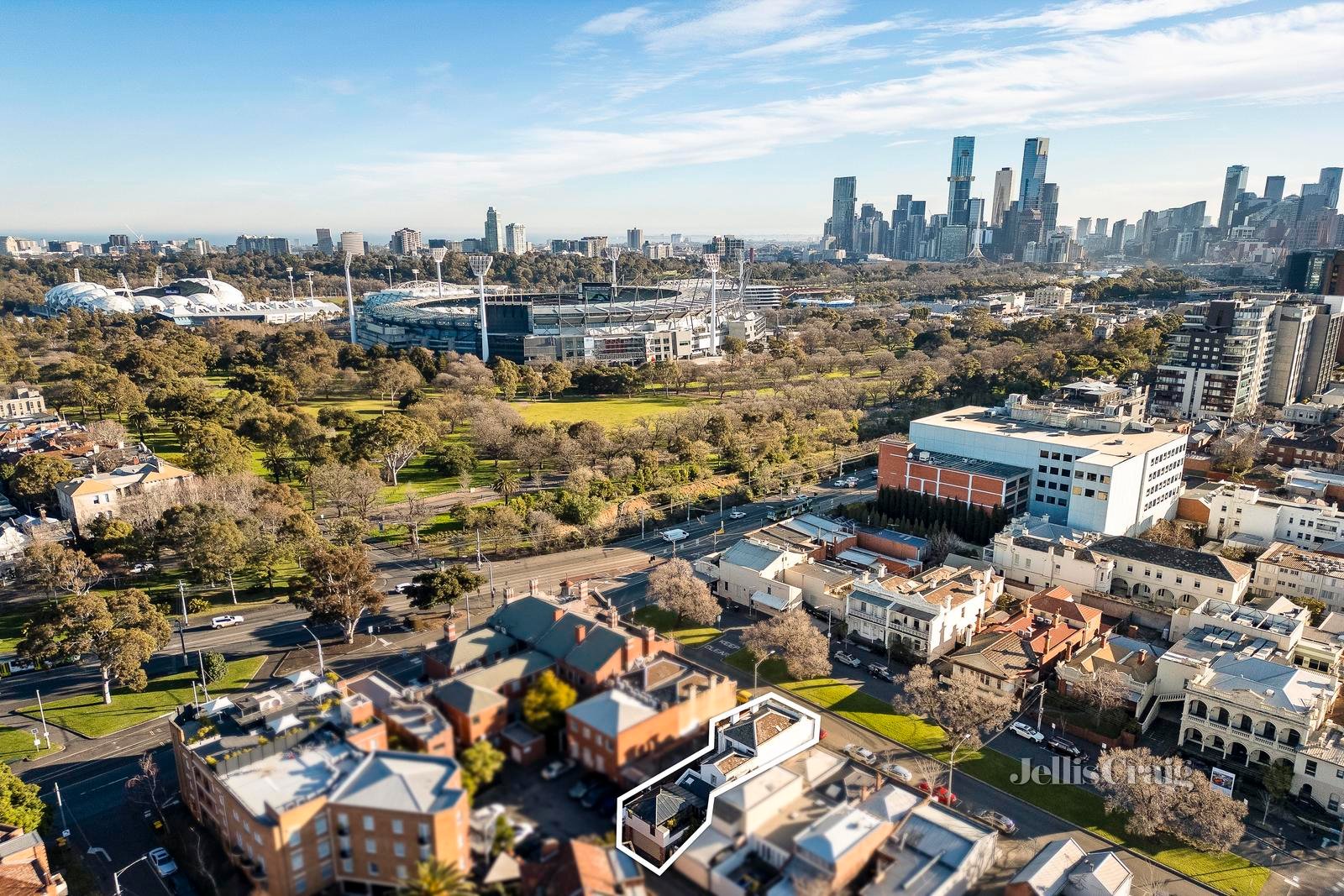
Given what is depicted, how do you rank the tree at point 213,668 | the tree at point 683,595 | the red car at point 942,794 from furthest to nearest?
the tree at point 683,595 < the tree at point 213,668 < the red car at point 942,794

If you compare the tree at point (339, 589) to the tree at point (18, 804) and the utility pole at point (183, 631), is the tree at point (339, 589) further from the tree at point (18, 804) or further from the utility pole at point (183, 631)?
the tree at point (18, 804)

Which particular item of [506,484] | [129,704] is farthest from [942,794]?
[506,484]

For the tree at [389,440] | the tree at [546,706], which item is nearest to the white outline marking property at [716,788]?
the tree at [546,706]

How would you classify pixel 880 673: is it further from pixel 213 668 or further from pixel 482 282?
pixel 482 282

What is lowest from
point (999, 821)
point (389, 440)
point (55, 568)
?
point (999, 821)

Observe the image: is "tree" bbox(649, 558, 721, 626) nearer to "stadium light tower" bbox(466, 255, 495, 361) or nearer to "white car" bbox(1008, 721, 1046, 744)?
"white car" bbox(1008, 721, 1046, 744)

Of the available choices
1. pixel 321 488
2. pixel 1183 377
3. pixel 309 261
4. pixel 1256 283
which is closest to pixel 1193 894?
pixel 321 488

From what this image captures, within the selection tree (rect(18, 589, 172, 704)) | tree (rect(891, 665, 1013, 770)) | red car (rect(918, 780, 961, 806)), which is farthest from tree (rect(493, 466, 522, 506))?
red car (rect(918, 780, 961, 806))

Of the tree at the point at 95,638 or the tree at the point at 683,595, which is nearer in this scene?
the tree at the point at 95,638
